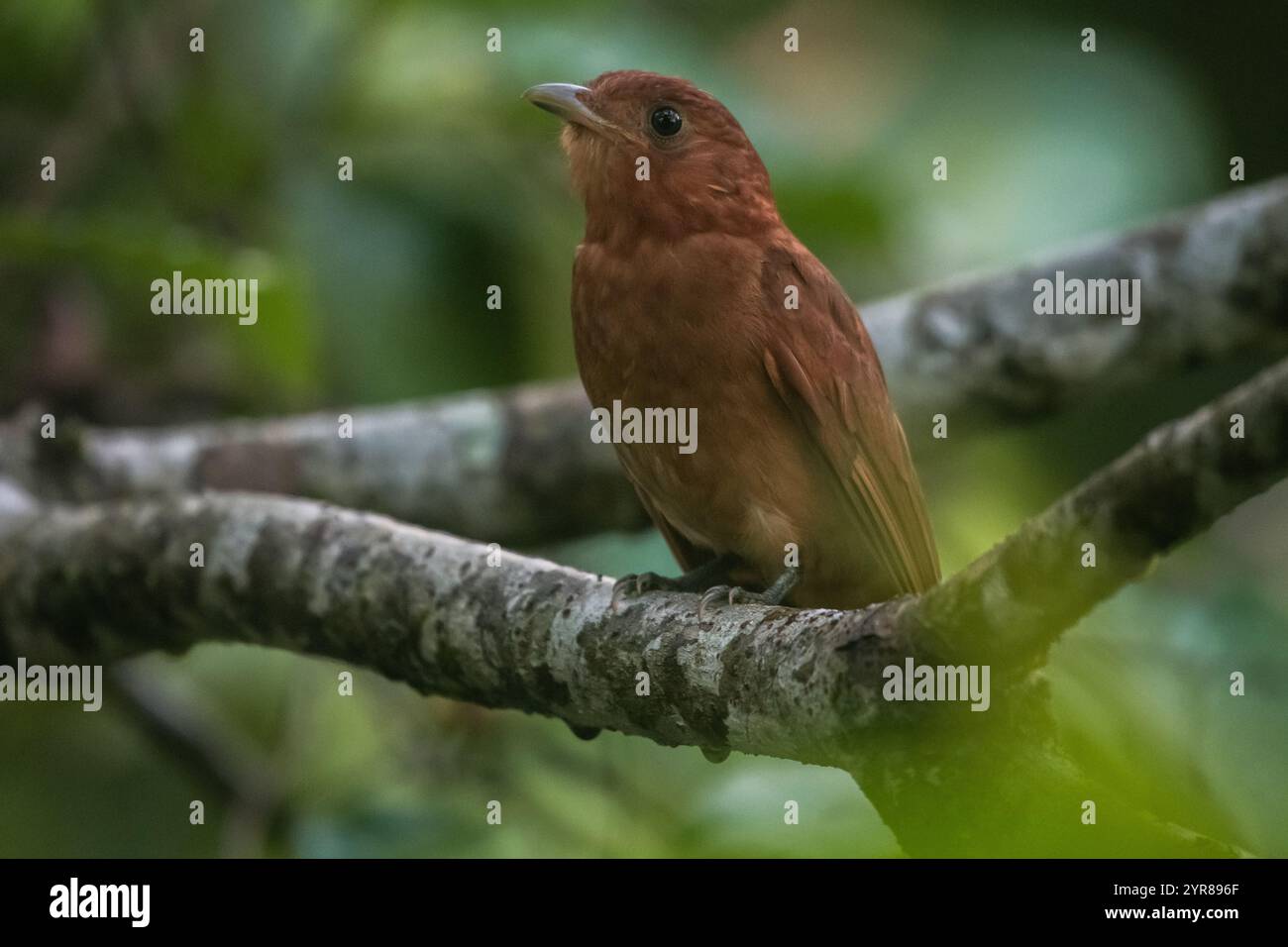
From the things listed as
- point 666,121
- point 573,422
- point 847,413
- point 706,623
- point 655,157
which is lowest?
point 706,623

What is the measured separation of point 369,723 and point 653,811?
1.47 meters

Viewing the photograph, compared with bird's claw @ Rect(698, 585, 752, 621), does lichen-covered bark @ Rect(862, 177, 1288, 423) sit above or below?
above

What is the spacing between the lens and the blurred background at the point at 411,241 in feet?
13.3

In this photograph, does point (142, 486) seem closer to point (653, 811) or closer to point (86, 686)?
point (86, 686)

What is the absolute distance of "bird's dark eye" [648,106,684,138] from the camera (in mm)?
3562

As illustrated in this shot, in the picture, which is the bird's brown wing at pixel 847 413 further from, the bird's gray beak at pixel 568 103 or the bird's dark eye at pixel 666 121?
the bird's gray beak at pixel 568 103

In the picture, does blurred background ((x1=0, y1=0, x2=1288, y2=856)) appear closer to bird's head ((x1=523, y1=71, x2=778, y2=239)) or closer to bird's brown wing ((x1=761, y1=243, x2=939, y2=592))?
bird's brown wing ((x1=761, y1=243, x2=939, y2=592))

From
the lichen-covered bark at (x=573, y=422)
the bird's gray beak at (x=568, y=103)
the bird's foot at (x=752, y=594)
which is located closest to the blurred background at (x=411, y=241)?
the lichen-covered bark at (x=573, y=422)

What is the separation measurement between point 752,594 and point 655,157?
1.20 metres

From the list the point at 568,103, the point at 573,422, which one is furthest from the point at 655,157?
the point at 573,422

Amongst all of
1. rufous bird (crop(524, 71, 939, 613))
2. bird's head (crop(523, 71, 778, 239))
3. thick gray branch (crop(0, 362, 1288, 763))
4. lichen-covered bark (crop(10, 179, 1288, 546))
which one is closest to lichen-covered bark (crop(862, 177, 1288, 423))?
lichen-covered bark (crop(10, 179, 1288, 546))

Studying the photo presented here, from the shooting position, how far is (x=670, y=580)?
3.24 meters

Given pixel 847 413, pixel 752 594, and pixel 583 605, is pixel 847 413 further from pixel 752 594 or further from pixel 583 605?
pixel 583 605

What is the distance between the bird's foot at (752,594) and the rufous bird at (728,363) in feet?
0.03
